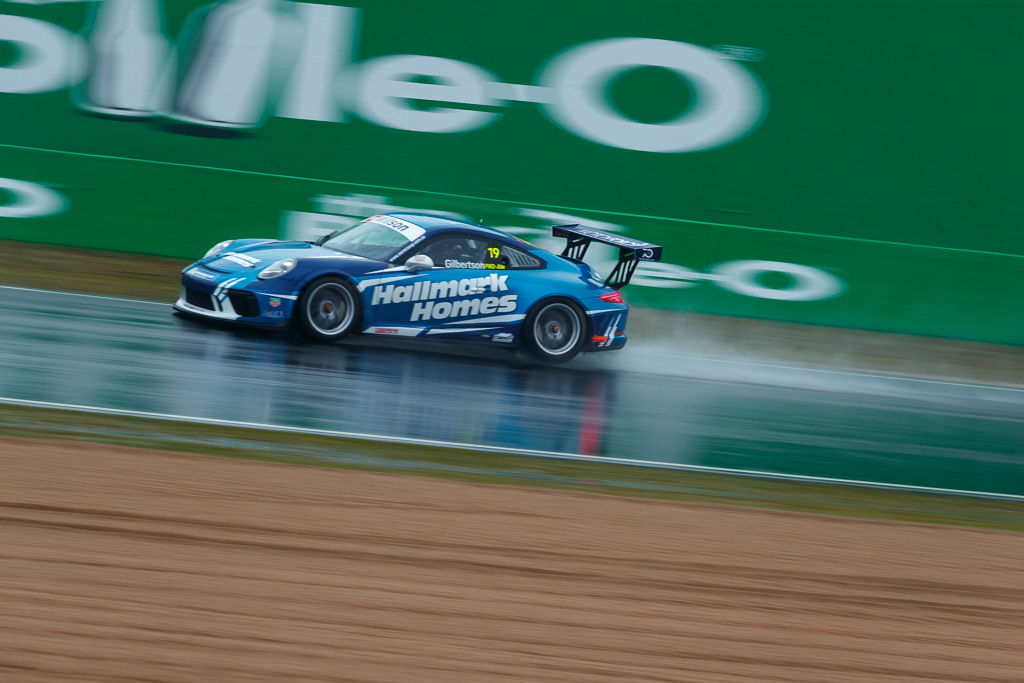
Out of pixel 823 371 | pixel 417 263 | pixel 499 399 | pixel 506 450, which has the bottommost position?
pixel 506 450

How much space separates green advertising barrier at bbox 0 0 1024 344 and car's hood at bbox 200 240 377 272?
5.32 meters

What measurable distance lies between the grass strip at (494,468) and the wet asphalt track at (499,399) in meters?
0.35

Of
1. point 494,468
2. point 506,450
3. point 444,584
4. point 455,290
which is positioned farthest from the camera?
point 455,290

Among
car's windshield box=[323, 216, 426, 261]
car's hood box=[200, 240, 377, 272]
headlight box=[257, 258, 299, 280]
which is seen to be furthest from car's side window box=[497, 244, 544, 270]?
headlight box=[257, 258, 299, 280]

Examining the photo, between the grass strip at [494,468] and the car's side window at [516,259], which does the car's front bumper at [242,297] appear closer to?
the car's side window at [516,259]

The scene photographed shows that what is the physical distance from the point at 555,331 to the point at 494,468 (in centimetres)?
416

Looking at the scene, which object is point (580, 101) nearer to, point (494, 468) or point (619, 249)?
point (619, 249)

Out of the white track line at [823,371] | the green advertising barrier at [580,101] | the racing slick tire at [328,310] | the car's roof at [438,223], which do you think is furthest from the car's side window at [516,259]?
the green advertising barrier at [580,101]

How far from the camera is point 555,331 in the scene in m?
10.8

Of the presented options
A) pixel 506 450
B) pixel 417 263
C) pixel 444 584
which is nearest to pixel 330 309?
pixel 417 263

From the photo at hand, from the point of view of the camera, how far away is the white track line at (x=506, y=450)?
6855mm

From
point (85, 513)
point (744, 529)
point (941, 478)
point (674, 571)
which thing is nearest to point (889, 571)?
point (744, 529)

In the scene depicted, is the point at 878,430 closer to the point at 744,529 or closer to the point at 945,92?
the point at 744,529

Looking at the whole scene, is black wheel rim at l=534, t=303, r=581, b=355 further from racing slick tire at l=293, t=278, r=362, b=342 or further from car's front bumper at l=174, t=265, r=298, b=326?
car's front bumper at l=174, t=265, r=298, b=326
